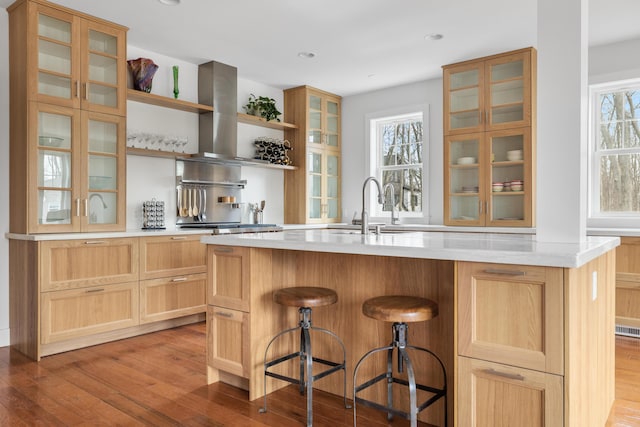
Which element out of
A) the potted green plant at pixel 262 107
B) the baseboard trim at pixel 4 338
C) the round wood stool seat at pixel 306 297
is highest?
the potted green plant at pixel 262 107

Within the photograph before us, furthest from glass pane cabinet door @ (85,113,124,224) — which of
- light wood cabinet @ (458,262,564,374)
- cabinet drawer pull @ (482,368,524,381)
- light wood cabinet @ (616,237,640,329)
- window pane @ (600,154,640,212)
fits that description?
window pane @ (600,154,640,212)

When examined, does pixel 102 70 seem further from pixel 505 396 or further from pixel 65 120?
pixel 505 396

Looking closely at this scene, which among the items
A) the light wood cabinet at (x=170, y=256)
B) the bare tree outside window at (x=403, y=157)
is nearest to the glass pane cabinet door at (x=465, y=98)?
the bare tree outside window at (x=403, y=157)

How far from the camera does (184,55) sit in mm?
4762

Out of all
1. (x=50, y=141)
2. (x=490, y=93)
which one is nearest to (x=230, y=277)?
(x=50, y=141)

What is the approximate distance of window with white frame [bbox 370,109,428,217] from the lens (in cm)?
591

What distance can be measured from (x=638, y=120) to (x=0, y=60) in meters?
5.74

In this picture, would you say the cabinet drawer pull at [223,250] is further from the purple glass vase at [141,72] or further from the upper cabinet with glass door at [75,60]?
the purple glass vase at [141,72]

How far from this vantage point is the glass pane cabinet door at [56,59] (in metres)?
3.50

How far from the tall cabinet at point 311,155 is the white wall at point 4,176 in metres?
3.23

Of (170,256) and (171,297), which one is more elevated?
(170,256)

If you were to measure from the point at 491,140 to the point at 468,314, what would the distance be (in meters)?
3.53

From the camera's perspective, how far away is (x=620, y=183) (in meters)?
4.54

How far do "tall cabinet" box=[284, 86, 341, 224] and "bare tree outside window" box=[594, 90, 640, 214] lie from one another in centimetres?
320
